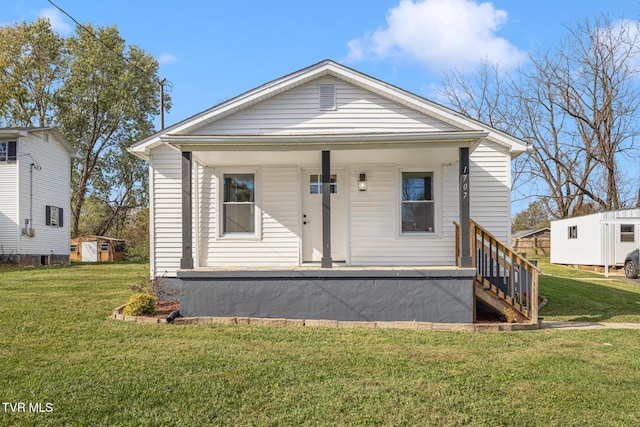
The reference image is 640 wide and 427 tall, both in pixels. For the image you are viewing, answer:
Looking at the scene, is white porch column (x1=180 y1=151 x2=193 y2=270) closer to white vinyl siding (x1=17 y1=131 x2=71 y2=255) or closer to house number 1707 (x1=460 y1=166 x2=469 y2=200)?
house number 1707 (x1=460 y1=166 x2=469 y2=200)

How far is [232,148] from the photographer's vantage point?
8.11 m

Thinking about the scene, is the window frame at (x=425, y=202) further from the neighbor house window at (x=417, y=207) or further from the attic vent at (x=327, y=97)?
the attic vent at (x=327, y=97)

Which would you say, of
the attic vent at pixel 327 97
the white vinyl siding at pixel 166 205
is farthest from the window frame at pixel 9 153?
the attic vent at pixel 327 97

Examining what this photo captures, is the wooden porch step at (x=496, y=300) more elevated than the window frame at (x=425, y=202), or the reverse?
the window frame at (x=425, y=202)

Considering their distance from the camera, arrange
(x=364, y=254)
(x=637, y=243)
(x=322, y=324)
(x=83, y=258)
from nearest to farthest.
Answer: (x=322, y=324)
(x=364, y=254)
(x=637, y=243)
(x=83, y=258)

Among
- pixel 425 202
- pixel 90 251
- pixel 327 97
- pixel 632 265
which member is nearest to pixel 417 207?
pixel 425 202

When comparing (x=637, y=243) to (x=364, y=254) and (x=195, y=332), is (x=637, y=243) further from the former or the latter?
(x=195, y=332)

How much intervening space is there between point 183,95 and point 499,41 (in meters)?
20.0

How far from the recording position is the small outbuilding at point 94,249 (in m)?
28.9

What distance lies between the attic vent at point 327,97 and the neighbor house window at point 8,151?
633 inches

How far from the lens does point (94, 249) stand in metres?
29.0

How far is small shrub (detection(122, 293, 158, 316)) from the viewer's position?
7965mm

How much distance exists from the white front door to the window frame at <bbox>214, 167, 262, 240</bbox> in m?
0.90

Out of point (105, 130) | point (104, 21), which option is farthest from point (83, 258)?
→ point (104, 21)
